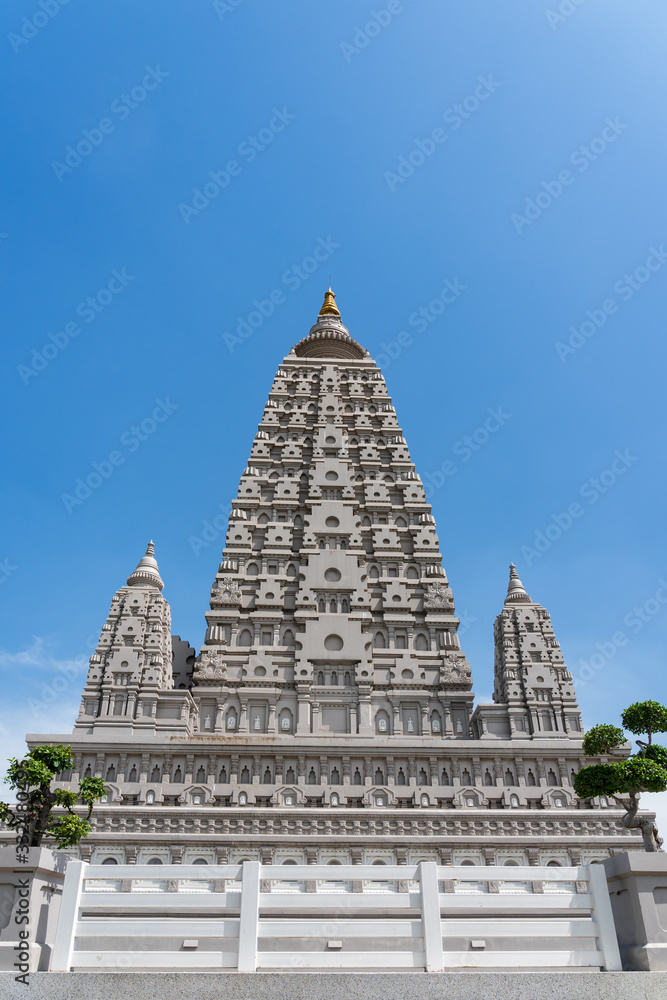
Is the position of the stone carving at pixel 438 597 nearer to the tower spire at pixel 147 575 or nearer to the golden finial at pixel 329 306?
the tower spire at pixel 147 575

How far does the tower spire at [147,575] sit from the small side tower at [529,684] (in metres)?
20.8

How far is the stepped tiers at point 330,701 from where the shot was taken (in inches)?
1362

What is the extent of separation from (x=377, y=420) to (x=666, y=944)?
156 ft

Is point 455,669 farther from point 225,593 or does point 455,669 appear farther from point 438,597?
point 225,593

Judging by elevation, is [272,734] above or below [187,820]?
above

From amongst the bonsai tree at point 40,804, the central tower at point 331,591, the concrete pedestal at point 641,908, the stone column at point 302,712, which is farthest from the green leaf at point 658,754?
the stone column at point 302,712

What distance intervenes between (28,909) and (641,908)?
8.52 meters

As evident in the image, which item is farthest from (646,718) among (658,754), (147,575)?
(147,575)

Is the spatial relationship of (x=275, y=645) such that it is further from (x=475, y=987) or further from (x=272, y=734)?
(x=475, y=987)

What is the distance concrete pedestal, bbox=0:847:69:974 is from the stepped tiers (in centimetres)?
2435

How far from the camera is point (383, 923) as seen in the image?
35.4ft

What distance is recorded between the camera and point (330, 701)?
43.0m

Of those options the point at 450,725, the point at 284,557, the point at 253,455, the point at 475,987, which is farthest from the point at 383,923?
the point at 253,455

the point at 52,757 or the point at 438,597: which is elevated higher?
the point at 438,597
